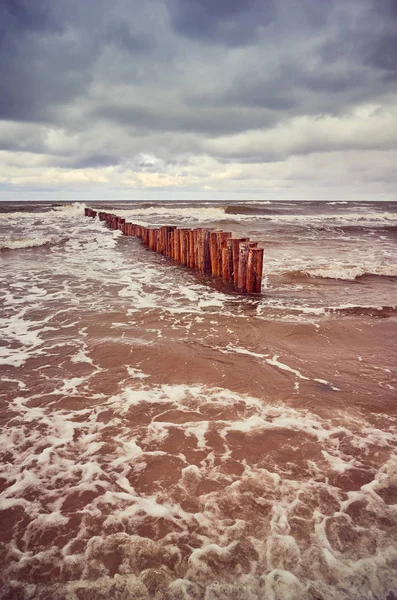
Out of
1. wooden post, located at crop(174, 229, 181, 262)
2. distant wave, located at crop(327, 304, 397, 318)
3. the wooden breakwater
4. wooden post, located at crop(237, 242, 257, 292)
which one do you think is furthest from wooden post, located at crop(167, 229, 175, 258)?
distant wave, located at crop(327, 304, 397, 318)

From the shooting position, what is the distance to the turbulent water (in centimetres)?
203

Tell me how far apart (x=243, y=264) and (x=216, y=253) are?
5.75 ft

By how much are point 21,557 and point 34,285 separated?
779 cm

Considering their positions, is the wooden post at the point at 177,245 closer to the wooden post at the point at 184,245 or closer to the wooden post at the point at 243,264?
the wooden post at the point at 184,245

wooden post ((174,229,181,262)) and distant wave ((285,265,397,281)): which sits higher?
wooden post ((174,229,181,262))

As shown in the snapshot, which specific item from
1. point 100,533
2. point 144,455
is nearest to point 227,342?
point 144,455

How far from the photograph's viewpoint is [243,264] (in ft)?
26.6

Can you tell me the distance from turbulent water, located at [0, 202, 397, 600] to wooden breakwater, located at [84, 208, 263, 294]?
1.66m

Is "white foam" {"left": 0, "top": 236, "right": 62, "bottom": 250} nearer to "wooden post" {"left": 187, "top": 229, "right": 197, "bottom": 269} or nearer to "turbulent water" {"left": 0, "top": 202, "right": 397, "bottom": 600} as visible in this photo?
"wooden post" {"left": 187, "top": 229, "right": 197, "bottom": 269}

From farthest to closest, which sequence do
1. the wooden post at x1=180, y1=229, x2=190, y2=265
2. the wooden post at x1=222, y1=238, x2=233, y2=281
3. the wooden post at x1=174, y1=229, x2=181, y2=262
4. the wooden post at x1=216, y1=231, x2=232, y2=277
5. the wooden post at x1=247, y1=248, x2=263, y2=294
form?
the wooden post at x1=174, y1=229, x2=181, y2=262, the wooden post at x1=180, y1=229, x2=190, y2=265, the wooden post at x1=216, y1=231, x2=232, y2=277, the wooden post at x1=222, y1=238, x2=233, y2=281, the wooden post at x1=247, y1=248, x2=263, y2=294

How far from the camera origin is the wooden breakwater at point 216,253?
7.93m

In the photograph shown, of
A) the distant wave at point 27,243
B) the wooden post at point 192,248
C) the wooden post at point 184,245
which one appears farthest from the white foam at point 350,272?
the distant wave at point 27,243

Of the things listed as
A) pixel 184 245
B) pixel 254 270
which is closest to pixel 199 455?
pixel 254 270

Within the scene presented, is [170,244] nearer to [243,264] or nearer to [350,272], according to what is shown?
[243,264]
